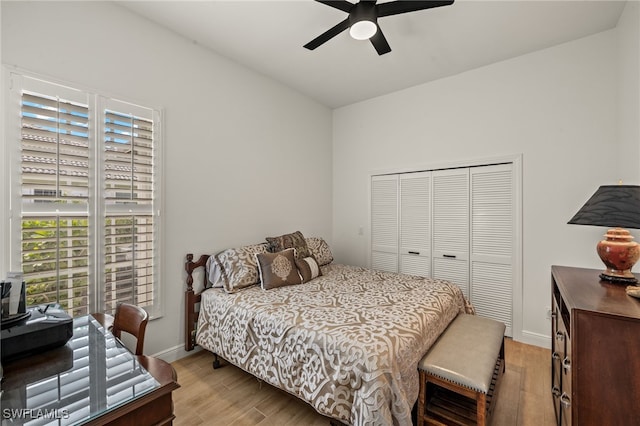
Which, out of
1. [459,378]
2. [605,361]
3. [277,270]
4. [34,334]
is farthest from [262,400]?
[605,361]

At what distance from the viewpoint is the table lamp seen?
55.7 inches

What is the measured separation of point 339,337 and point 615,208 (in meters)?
1.62

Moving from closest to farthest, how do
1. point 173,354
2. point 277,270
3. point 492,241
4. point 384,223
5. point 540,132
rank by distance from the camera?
point 173,354 → point 277,270 → point 540,132 → point 492,241 → point 384,223

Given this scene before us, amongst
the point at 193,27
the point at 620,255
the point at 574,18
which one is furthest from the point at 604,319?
the point at 193,27

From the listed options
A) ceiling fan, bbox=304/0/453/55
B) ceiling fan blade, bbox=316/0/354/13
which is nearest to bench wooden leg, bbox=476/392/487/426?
ceiling fan, bbox=304/0/453/55

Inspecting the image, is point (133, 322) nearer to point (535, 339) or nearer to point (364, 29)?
point (364, 29)

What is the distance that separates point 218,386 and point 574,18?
13.9 feet

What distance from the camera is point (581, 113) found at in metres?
2.67

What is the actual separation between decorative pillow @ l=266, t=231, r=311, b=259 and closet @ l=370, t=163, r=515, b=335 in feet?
4.16

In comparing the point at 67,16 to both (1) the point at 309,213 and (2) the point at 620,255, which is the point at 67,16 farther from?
(2) the point at 620,255

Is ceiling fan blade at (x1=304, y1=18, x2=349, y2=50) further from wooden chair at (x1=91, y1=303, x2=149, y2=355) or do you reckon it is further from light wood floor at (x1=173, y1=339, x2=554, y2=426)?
light wood floor at (x1=173, y1=339, x2=554, y2=426)

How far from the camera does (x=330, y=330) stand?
1.75 m

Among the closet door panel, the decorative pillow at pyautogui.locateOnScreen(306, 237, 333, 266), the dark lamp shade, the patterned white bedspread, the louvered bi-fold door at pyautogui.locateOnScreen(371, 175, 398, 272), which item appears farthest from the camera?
the louvered bi-fold door at pyautogui.locateOnScreen(371, 175, 398, 272)

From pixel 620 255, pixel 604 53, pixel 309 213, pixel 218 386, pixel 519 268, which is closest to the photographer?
pixel 620 255
